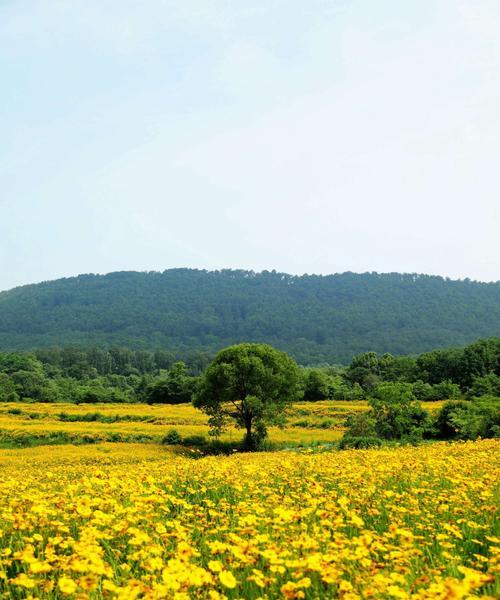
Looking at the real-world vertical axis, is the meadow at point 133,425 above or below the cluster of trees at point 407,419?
below

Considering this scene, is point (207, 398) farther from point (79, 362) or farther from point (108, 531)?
point (79, 362)

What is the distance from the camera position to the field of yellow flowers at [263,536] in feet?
12.1

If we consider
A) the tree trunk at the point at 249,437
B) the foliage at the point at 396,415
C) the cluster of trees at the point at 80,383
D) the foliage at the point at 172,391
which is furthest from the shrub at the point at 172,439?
the foliage at the point at 172,391

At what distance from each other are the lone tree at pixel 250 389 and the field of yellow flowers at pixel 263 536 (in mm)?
27890

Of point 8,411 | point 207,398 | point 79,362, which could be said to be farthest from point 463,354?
point 79,362

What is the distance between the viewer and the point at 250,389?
39250 mm

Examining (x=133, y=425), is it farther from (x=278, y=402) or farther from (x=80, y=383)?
(x=80, y=383)

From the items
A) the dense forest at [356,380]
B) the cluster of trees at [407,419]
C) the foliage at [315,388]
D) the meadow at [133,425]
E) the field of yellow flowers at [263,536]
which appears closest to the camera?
the field of yellow flowers at [263,536]

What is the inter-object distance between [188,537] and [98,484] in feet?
9.04

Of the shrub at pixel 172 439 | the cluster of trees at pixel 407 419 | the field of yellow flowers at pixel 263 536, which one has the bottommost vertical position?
the shrub at pixel 172 439

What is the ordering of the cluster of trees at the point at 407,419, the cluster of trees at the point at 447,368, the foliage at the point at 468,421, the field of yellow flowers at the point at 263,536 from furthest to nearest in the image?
the cluster of trees at the point at 447,368 < the cluster of trees at the point at 407,419 < the foliage at the point at 468,421 < the field of yellow flowers at the point at 263,536

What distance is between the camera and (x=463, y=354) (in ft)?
276

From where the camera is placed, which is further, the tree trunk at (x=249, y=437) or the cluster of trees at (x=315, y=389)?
the tree trunk at (x=249, y=437)

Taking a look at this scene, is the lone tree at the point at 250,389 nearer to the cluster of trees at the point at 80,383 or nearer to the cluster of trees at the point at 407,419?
the cluster of trees at the point at 407,419
